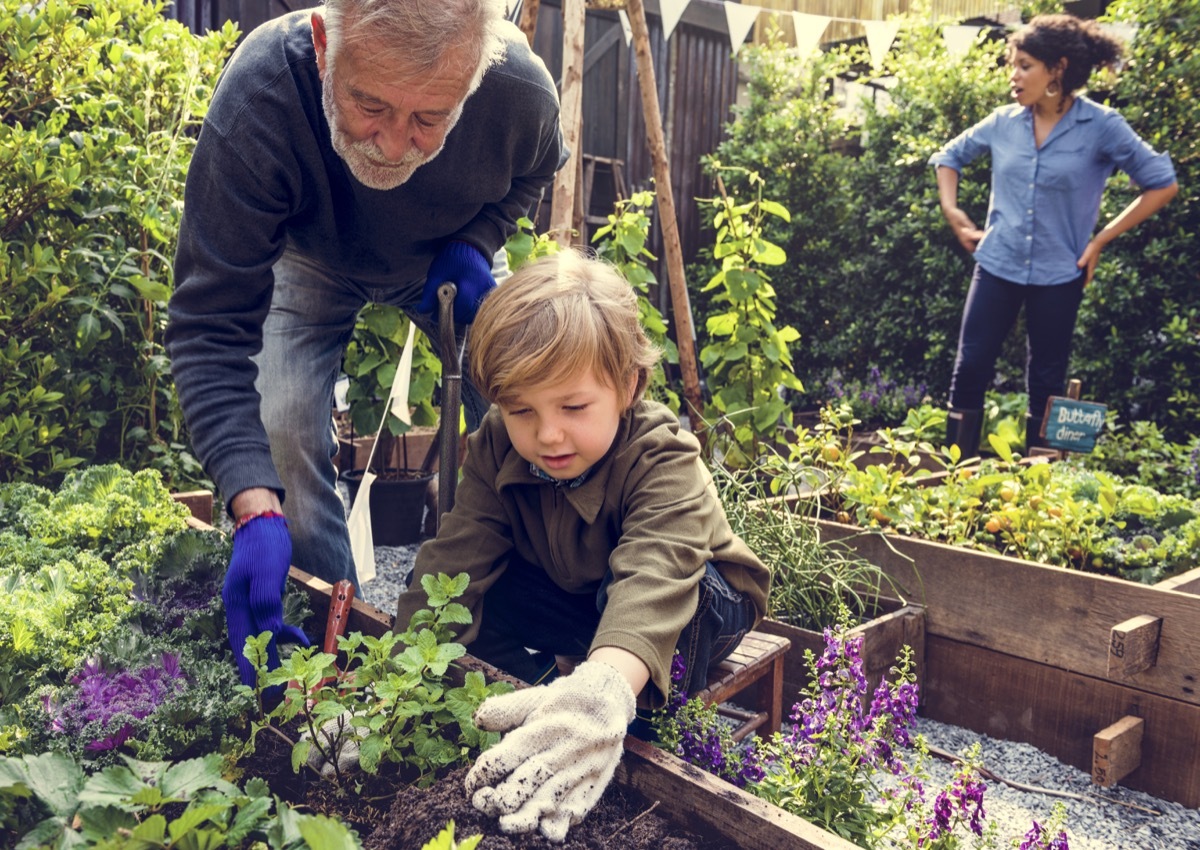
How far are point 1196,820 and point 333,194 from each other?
2324 mm

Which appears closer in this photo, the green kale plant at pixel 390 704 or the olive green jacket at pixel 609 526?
the green kale plant at pixel 390 704

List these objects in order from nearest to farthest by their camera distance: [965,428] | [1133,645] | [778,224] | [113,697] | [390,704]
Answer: [390,704] → [113,697] → [1133,645] → [965,428] → [778,224]

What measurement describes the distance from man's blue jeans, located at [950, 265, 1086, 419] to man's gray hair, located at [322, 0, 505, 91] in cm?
326

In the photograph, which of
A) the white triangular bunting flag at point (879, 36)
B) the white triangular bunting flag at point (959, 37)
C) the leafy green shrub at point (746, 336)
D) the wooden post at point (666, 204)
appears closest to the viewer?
the wooden post at point (666, 204)

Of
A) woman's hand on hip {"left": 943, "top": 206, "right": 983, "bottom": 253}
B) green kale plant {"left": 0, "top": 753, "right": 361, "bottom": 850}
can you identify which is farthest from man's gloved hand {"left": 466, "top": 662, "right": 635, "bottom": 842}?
woman's hand on hip {"left": 943, "top": 206, "right": 983, "bottom": 253}

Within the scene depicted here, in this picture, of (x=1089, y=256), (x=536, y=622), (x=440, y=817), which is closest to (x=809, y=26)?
(x=1089, y=256)

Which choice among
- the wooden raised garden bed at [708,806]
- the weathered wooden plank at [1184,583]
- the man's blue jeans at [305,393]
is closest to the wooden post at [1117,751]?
the weathered wooden plank at [1184,583]

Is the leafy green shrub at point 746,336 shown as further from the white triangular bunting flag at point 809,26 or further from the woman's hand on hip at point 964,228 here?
the white triangular bunting flag at point 809,26

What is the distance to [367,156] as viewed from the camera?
179 centimetres

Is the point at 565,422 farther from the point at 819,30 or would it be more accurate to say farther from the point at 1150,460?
the point at 819,30

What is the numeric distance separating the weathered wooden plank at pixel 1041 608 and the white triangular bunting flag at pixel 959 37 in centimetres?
477

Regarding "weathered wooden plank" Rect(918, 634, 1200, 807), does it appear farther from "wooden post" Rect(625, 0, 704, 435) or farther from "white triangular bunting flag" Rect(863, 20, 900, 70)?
"white triangular bunting flag" Rect(863, 20, 900, 70)

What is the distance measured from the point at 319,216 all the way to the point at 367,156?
0.34 meters

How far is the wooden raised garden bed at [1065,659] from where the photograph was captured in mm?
2080
